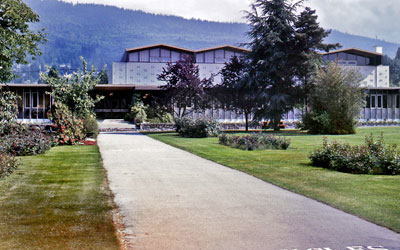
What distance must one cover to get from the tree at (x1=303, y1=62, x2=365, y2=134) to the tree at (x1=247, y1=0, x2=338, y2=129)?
4635mm

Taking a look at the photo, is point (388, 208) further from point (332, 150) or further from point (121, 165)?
point (121, 165)

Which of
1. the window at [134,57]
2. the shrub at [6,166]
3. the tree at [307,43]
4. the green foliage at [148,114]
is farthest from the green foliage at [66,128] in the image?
the window at [134,57]

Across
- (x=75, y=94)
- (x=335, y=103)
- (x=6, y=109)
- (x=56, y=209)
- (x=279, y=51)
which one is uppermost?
(x=279, y=51)

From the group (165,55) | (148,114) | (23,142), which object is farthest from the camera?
(165,55)

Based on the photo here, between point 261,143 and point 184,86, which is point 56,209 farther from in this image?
point 184,86

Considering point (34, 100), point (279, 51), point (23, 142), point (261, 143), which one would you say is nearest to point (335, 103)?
point (279, 51)

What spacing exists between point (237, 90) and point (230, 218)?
33.1m

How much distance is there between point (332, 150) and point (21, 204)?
8.42 meters

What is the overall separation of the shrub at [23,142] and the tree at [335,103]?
2168 centimetres

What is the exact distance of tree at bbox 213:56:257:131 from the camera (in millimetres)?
38812

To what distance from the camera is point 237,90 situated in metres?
38.9

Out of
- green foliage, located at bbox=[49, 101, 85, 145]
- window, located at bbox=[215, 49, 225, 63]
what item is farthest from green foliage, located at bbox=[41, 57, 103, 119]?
window, located at bbox=[215, 49, 225, 63]

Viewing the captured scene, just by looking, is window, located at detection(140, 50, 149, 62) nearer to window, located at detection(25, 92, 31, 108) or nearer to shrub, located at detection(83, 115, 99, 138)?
window, located at detection(25, 92, 31, 108)

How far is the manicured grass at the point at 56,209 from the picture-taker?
516 centimetres
